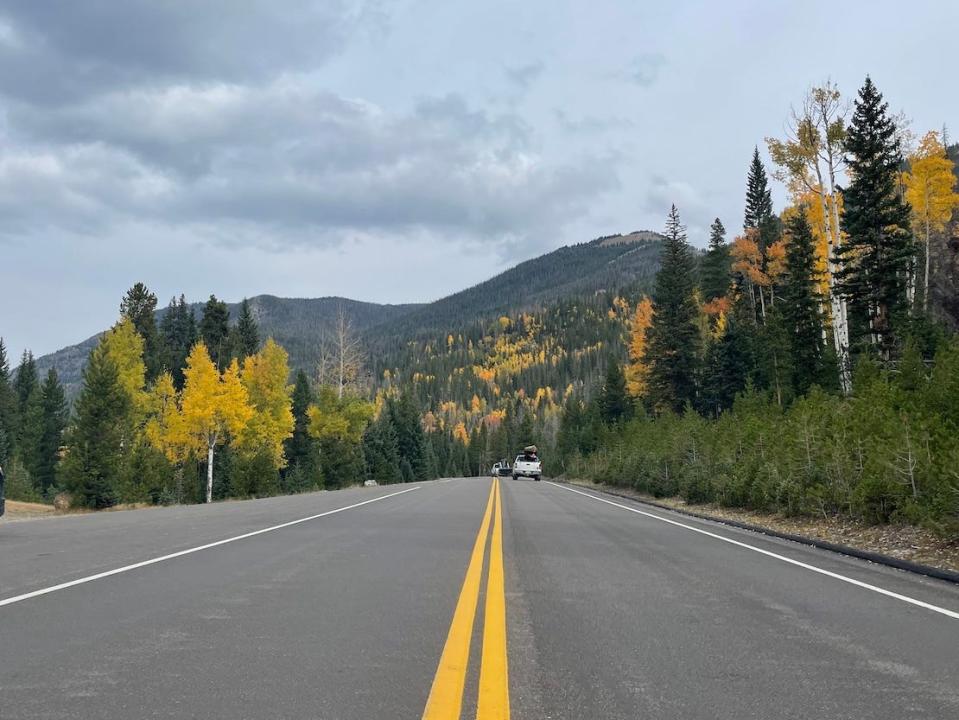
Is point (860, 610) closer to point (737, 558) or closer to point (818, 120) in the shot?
point (737, 558)

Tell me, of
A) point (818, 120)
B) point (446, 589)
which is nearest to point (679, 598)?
point (446, 589)

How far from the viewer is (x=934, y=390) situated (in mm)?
14070

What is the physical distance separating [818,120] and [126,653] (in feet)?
110

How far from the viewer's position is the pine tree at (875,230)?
31812 mm

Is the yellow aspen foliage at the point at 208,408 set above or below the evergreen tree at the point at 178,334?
below

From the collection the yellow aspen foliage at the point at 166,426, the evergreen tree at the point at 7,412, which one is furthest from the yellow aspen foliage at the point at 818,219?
the evergreen tree at the point at 7,412

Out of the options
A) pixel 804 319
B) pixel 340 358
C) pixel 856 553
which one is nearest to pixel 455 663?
pixel 856 553

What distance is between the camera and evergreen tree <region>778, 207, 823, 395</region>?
39656 mm

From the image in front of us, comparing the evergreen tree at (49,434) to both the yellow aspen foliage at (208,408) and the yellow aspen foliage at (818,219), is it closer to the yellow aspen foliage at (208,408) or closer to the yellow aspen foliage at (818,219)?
the yellow aspen foliage at (208,408)

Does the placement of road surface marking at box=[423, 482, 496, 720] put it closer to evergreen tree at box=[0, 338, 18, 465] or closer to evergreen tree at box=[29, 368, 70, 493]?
evergreen tree at box=[29, 368, 70, 493]

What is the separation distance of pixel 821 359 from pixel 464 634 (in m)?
37.1

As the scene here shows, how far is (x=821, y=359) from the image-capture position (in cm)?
3766

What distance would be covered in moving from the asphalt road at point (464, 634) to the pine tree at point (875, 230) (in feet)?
81.4

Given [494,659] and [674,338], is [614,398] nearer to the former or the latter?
[674,338]
